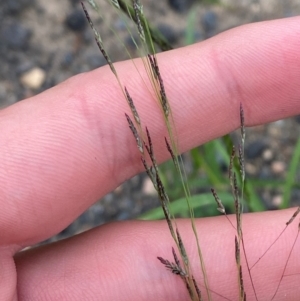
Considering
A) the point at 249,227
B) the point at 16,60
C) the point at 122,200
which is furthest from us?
the point at 16,60

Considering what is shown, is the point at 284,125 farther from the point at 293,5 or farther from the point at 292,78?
the point at 292,78

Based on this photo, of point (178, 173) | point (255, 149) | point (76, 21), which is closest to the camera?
point (178, 173)

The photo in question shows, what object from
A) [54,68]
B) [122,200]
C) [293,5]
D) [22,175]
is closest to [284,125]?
[293,5]

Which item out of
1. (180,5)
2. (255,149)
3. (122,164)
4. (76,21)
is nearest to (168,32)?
(180,5)

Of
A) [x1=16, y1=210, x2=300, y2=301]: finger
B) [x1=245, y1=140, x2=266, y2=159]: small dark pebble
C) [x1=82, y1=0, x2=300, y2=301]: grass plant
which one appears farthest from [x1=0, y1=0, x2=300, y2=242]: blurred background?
[x1=16, y1=210, x2=300, y2=301]: finger

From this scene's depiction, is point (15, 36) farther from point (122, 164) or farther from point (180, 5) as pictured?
point (122, 164)

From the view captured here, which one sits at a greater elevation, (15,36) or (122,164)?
(15,36)

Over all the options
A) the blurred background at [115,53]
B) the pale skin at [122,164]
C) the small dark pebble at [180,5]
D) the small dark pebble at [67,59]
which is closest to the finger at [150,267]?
the pale skin at [122,164]
